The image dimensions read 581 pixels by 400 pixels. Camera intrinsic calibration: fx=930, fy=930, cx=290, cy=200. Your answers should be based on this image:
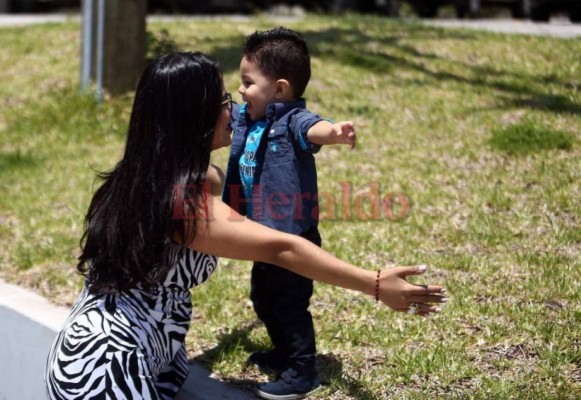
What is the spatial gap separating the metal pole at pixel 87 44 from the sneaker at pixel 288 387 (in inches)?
197

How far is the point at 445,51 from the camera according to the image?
8.73 m

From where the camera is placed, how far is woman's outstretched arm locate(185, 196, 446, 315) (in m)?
2.99

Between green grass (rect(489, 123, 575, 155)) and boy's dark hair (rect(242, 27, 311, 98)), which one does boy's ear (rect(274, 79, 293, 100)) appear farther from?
green grass (rect(489, 123, 575, 155))

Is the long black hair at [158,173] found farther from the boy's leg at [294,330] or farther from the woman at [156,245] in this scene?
the boy's leg at [294,330]

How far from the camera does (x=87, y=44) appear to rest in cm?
795

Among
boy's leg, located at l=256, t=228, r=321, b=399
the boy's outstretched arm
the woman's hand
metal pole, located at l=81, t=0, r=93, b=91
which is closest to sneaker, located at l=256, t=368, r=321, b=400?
boy's leg, located at l=256, t=228, r=321, b=399

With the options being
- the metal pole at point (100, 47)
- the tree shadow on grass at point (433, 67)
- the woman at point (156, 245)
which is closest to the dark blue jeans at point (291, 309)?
the woman at point (156, 245)

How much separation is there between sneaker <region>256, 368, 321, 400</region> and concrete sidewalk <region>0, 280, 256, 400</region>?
450 mm

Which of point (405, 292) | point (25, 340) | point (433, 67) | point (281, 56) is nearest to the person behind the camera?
point (405, 292)

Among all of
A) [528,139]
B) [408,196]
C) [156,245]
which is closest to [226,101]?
[156,245]

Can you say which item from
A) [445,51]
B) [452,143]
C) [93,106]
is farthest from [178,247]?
[445,51]

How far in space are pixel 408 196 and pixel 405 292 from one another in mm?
2846

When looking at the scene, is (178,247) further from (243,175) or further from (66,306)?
(66,306)

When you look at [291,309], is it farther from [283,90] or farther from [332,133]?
[283,90]
